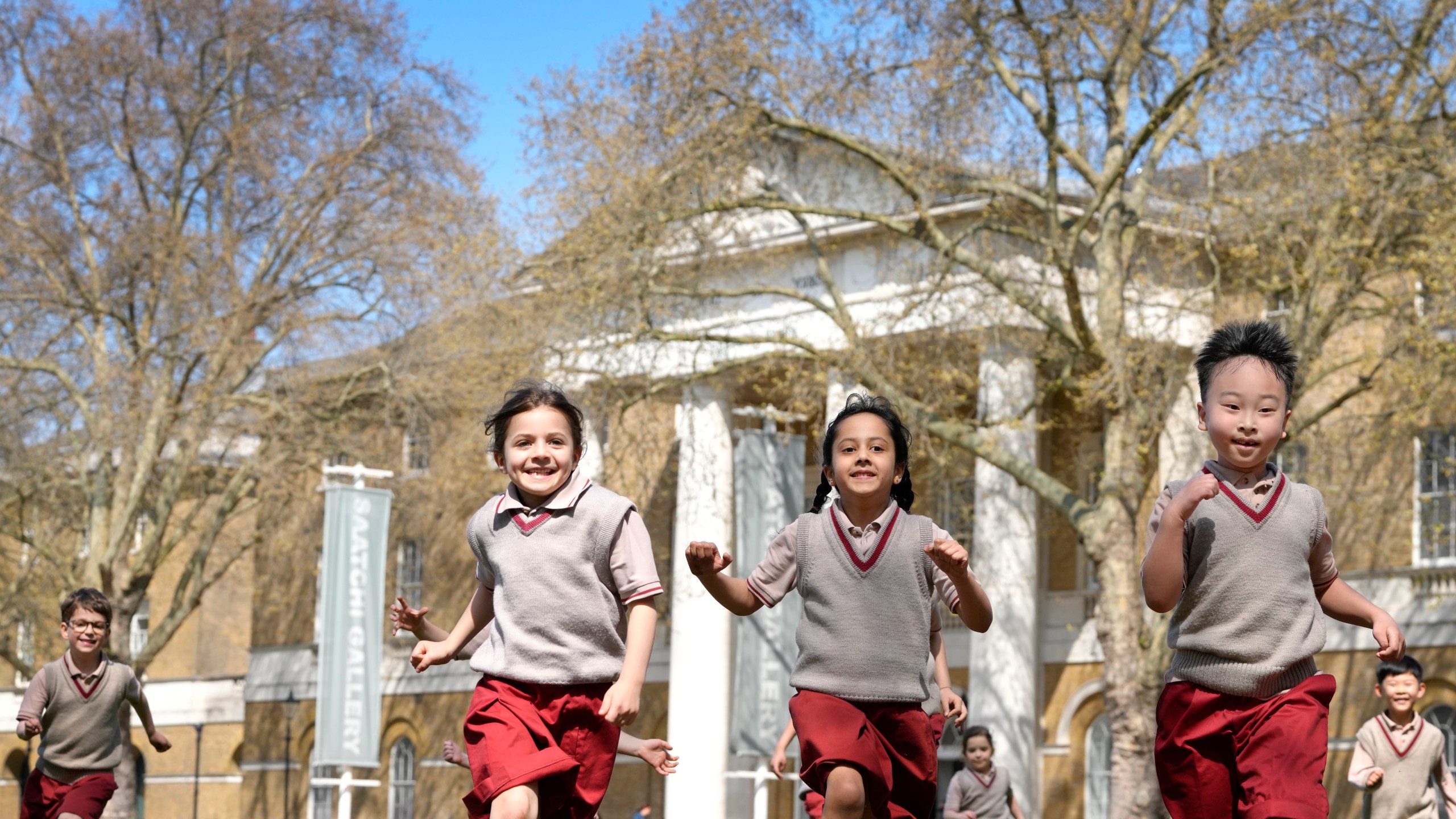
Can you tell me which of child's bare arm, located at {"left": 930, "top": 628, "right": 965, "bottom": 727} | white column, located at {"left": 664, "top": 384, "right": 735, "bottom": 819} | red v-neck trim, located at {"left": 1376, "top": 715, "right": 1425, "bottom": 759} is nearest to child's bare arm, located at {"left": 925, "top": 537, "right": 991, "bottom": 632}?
child's bare arm, located at {"left": 930, "top": 628, "right": 965, "bottom": 727}

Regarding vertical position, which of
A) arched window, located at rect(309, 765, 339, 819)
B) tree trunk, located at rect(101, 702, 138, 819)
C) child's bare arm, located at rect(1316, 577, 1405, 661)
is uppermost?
child's bare arm, located at rect(1316, 577, 1405, 661)

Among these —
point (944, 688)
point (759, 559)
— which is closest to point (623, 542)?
point (944, 688)

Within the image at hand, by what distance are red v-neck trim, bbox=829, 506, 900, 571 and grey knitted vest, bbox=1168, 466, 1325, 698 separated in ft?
4.08

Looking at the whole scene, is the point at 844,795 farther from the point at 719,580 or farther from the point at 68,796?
the point at 68,796

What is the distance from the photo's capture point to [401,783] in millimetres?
45281

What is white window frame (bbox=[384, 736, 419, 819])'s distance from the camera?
147 ft

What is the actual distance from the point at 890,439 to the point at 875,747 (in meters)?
1.18

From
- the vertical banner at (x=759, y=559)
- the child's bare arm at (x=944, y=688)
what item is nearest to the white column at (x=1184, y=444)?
the vertical banner at (x=759, y=559)

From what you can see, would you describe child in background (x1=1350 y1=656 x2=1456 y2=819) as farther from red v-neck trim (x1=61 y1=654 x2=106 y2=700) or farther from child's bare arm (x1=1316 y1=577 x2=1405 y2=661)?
red v-neck trim (x1=61 y1=654 x2=106 y2=700)

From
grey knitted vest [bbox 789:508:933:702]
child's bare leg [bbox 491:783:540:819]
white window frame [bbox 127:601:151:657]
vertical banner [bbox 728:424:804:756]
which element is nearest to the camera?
child's bare leg [bbox 491:783:540:819]

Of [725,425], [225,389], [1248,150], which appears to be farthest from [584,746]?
[725,425]

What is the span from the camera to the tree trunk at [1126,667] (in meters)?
21.6

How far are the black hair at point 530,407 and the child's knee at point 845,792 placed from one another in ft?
5.44

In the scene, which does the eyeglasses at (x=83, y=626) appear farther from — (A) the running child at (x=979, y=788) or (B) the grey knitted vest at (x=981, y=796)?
(B) the grey knitted vest at (x=981, y=796)
